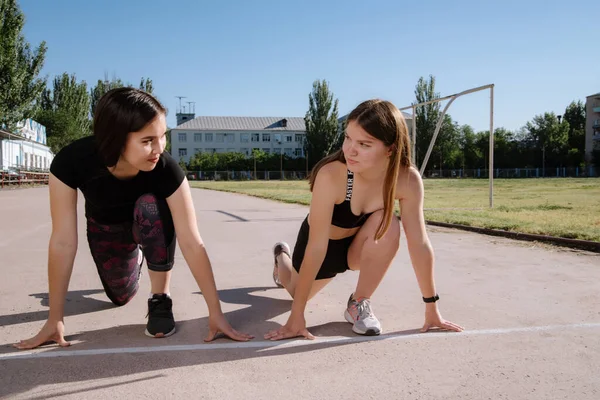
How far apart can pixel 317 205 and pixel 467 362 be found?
1.07 meters

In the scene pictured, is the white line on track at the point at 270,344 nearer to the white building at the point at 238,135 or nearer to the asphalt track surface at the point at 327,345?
the asphalt track surface at the point at 327,345

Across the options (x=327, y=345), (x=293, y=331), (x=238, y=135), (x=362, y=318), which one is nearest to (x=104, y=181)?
(x=293, y=331)

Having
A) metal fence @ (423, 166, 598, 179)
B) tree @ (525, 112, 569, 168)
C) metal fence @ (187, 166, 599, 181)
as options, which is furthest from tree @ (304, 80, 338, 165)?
tree @ (525, 112, 569, 168)

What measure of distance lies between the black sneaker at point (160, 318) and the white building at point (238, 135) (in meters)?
93.0

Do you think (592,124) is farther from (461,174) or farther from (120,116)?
(120,116)

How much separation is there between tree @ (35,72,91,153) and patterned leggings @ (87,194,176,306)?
189 feet

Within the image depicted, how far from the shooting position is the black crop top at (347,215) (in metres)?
2.94

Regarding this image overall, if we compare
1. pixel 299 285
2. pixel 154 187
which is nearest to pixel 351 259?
pixel 299 285

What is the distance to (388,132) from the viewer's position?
272 cm

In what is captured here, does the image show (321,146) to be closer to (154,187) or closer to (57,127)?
(57,127)

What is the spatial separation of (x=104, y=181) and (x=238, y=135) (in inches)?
3771

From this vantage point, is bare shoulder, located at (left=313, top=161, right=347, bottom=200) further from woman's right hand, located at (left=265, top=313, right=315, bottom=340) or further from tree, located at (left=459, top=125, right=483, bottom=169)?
tree, located at (left=459, top=125, right=483, bottom=169)

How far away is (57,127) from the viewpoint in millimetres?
56656

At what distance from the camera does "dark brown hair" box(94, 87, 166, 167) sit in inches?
100
